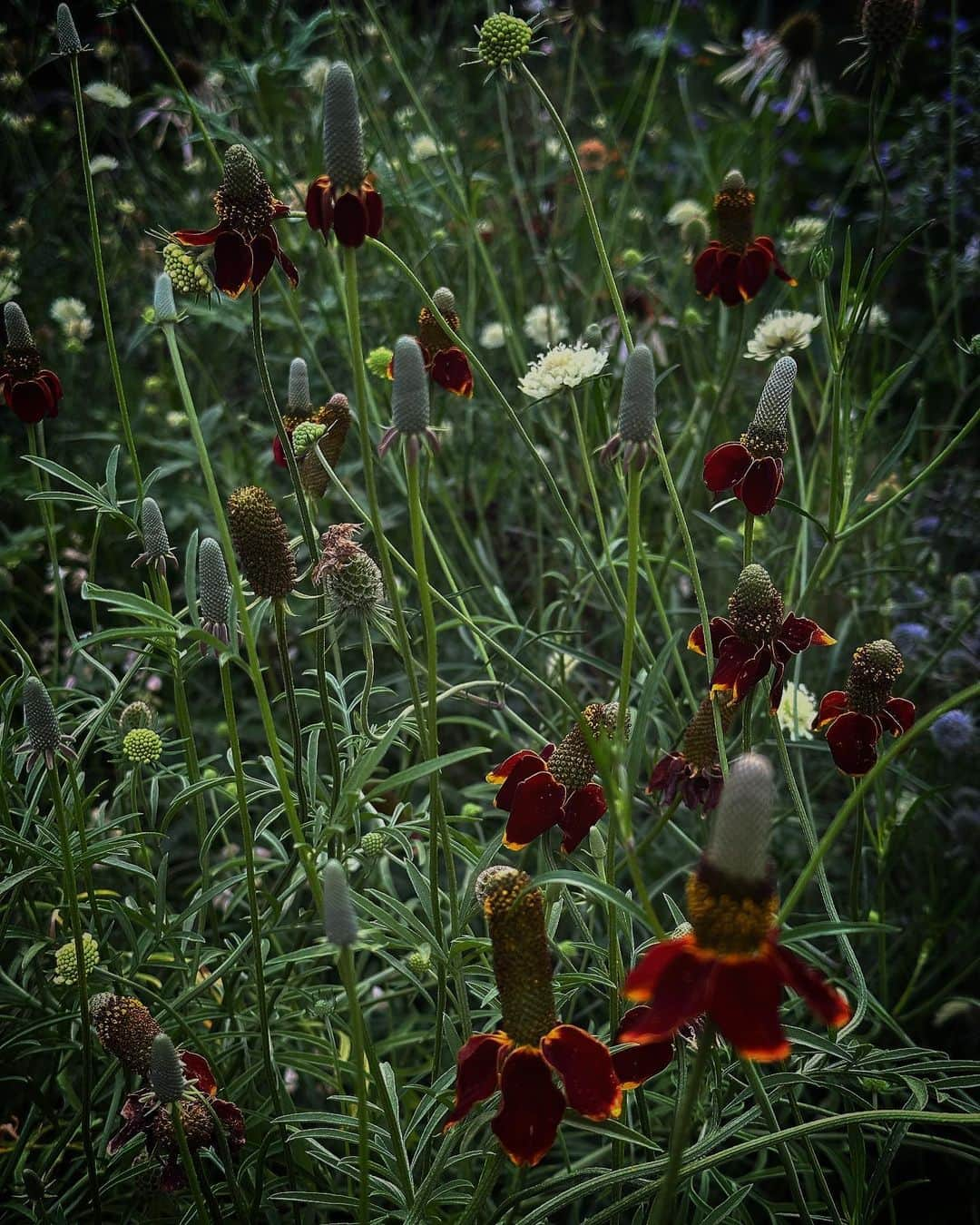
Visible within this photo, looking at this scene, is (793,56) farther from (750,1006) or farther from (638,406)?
(750,1006)

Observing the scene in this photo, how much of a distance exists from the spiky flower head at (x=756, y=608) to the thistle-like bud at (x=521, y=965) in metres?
0.41

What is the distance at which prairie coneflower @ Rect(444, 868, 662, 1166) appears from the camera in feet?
2.32

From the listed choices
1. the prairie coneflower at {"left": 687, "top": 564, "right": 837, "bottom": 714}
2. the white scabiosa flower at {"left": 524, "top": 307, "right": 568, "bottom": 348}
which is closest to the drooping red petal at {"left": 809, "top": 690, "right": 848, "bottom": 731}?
the prairie coneflower at {"left": 687, "top": 564, "right": 837, "bottom": 714}

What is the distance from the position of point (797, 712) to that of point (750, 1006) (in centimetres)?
90

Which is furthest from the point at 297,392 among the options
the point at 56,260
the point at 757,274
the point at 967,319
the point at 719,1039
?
the point at 967,319

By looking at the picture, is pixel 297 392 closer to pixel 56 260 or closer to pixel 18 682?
pixel 18 682

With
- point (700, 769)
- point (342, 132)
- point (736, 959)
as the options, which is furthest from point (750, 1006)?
point (342, 132)

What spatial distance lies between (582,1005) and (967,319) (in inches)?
104

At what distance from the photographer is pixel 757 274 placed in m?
1.38

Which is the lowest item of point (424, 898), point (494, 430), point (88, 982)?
point (494, 430)

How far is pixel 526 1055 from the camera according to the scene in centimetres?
73

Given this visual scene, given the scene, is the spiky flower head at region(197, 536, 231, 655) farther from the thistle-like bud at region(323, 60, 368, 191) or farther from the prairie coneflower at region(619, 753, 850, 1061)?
the prairie coneflower at region(619, 753, 850, 1061)

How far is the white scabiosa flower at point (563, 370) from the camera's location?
4.48 ft

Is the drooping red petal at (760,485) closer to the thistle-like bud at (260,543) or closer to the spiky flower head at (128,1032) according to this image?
the thistle-like bud at (260,543)
